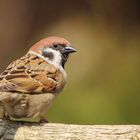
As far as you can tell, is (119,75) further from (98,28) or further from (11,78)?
(11,78)

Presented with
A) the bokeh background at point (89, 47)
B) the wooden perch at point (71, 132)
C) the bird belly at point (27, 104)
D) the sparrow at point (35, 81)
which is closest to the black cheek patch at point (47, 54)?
the sparrow at point (35, 81)

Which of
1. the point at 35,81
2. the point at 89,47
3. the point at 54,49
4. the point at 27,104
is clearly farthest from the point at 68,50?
the point at 89,47

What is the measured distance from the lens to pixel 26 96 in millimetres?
3803

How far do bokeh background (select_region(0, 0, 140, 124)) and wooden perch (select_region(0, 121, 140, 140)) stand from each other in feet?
7.84

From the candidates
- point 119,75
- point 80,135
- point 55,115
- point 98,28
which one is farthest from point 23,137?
point 98,28

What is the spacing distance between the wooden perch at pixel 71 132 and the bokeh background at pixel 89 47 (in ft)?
7.84

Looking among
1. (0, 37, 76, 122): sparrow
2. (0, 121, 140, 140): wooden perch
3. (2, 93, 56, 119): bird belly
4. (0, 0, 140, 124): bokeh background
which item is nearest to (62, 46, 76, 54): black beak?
(0, 37, 76, 122): sparrow

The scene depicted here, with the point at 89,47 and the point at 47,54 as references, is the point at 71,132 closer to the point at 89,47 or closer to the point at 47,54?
the point at 47,54

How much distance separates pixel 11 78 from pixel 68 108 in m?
2.43

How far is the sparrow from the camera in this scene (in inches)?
148

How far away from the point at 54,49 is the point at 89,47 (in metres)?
3.24

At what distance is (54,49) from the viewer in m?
4.03

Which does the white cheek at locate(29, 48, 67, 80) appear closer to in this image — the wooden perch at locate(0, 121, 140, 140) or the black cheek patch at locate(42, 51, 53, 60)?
the black cheek patch at locate(42, 51, 53, 60)

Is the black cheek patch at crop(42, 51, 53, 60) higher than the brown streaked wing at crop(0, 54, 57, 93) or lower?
Answer: higher
